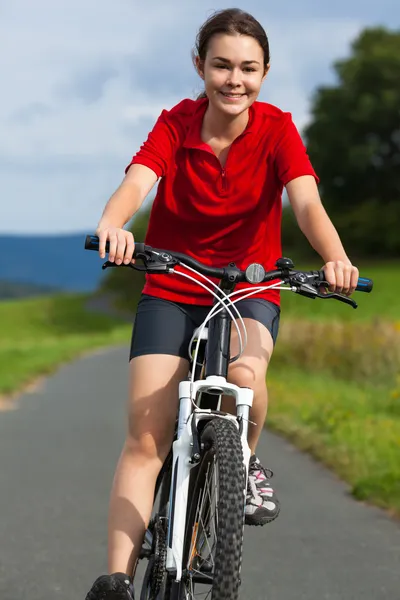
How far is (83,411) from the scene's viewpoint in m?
13.1

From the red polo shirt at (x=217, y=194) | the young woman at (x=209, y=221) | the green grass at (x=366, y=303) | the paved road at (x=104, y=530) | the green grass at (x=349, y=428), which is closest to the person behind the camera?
the young woman at (x=209, y=221)

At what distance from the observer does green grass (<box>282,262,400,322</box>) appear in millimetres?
35094

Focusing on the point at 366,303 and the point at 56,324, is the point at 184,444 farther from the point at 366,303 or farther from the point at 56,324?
the point at 56,324

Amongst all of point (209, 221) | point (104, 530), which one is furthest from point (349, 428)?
point (209, 221)

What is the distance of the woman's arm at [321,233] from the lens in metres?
3.56

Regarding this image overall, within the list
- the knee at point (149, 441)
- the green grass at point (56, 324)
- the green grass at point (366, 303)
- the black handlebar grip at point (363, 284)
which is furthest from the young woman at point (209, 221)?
the green grass at point (56, 324)

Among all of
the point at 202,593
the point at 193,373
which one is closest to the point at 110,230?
the point at 193,373

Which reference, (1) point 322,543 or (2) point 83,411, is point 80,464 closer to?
(1) point 322,543

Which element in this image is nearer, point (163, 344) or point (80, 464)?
point (163, 344)

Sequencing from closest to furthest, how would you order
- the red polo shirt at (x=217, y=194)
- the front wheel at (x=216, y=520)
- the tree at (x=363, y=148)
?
the front wheel at (x=216, y=520) < the red polo shirt at (x=217, y=194) < the tree at (x=363, y=148)

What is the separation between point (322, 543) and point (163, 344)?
246 cm

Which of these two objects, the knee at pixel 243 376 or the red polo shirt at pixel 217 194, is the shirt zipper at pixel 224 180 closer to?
the red polo shirt at pixel 217 194

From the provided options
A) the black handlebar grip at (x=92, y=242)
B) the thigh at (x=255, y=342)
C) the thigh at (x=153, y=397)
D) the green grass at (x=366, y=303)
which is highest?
the green grass at (x=366, y=303)

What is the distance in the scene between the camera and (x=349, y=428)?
985cm
